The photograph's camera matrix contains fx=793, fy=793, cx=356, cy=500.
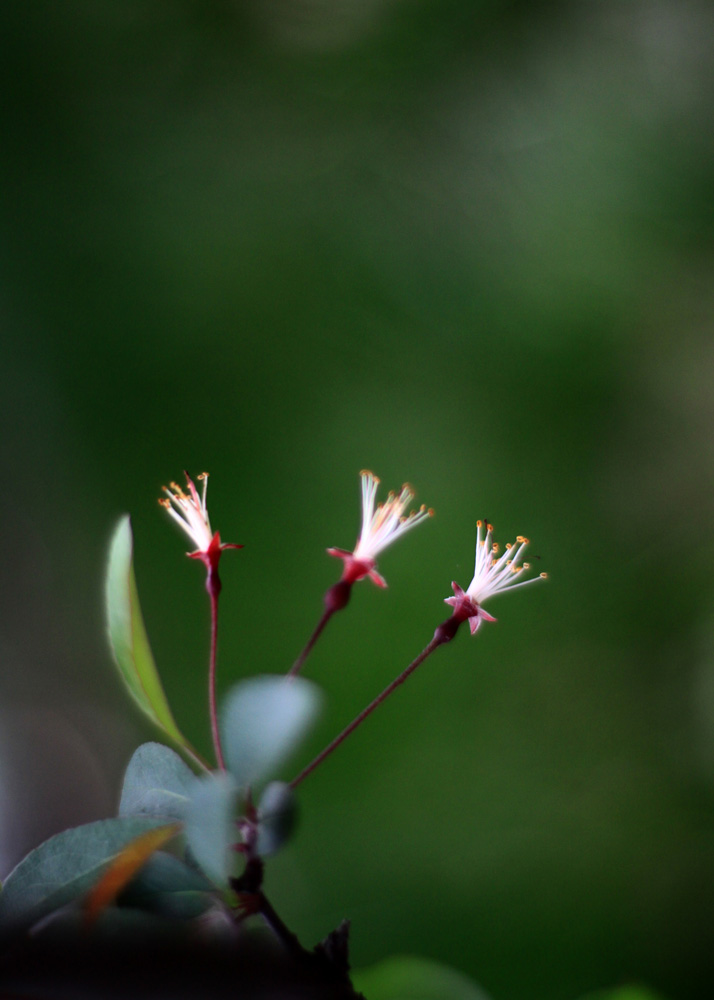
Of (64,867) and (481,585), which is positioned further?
(481,585)

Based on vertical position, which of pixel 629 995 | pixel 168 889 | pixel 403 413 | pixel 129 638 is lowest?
pixel 629 995

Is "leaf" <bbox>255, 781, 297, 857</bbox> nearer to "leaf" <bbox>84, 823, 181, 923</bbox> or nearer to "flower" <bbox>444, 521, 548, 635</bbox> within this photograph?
"leaf" <bbox>84, 823, 181, 923</bbox>

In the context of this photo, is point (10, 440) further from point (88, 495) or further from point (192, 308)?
point (192, 308)

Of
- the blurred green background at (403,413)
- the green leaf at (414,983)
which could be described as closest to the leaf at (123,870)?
the green leaf at (414,983)

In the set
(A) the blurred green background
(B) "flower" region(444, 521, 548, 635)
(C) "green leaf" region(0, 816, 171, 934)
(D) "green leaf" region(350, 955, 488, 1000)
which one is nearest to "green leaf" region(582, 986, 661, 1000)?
(D) "green leaf" region(350, 955, 488, 1000)

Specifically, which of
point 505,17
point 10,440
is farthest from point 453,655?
point 505,17

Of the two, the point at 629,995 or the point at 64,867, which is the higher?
the point at 64,867

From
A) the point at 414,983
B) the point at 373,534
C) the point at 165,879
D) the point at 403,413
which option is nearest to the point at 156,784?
the point at 165,879

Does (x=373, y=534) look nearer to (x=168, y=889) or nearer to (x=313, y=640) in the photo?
(x=313, y=640)
